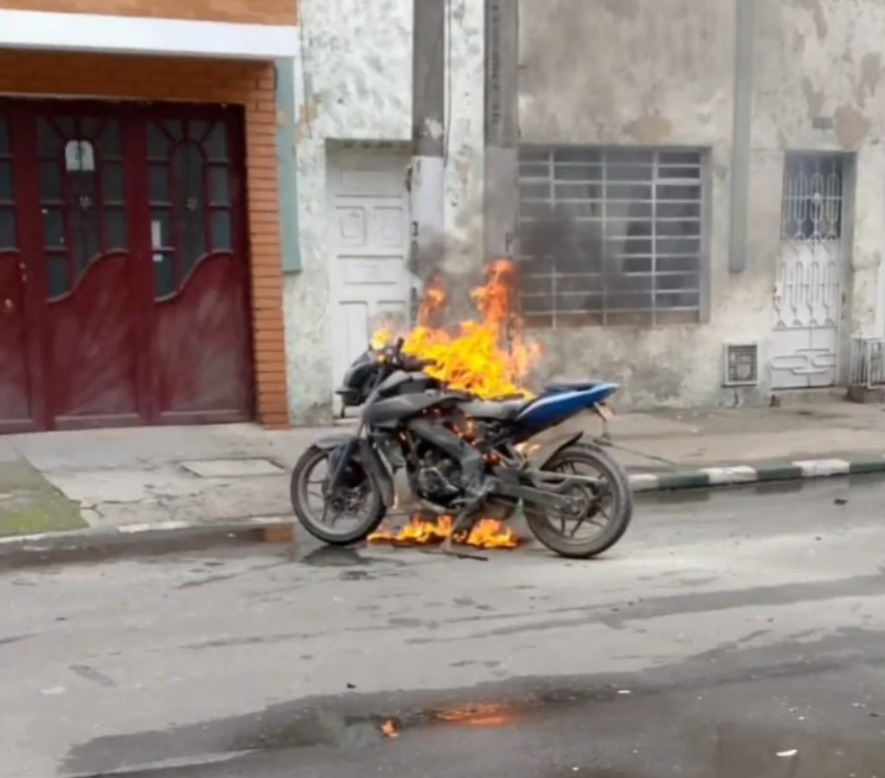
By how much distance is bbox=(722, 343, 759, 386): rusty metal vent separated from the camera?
46.2ft

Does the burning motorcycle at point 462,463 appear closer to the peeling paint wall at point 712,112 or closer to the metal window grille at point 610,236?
the metal window grille at point 610,236

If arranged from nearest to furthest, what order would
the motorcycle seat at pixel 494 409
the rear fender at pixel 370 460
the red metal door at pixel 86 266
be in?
1. the motorcycle seat at pixel 494 409
2. the rear fender at pixel 370 460
3. the red metal door at pixel 86 266

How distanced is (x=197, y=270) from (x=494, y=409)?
16.2ft

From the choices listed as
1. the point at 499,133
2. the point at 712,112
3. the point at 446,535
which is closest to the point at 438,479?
the point at 446,535

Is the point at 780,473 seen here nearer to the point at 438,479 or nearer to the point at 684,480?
the point at 684,480

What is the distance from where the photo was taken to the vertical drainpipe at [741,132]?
534 inches

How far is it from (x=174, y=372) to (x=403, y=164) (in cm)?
308

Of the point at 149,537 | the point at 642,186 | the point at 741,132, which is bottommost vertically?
the point at 149,537

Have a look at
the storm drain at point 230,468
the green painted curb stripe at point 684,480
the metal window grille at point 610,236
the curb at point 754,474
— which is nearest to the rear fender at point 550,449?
the curb at point 754,474

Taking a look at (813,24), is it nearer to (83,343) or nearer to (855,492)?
(855,492)

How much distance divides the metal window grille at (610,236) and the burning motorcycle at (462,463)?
5.54 meters

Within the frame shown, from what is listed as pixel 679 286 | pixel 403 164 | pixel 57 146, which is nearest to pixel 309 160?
pixel 403 164

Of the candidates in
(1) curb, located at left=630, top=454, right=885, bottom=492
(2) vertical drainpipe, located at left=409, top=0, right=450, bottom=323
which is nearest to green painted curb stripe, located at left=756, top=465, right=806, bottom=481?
(1) curb, located at left=630, top=454, right=885, bottom=492

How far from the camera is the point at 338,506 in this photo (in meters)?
7.95
